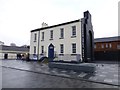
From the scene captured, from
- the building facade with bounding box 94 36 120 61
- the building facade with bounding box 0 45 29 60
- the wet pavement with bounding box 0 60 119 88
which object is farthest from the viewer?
the building facade with bounding box 0 45 29 60

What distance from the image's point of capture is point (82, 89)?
6.87m

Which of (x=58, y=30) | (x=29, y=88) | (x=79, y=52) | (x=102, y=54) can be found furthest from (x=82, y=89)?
(x=102, y=54)

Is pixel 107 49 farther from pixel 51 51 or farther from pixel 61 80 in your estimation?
pixel 61 80

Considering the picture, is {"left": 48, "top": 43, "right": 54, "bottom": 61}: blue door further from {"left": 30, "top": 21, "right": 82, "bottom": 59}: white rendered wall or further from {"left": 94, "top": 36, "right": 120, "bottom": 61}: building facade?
{"left": 94, "top": 36, "right": 120, "bottom": 61}: building facade

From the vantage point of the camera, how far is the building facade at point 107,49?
114 ft

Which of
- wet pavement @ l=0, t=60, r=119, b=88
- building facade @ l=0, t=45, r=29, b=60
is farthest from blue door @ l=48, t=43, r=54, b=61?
building facade @ l=0, t=45, r=29, b=60

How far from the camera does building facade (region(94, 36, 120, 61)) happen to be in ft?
114

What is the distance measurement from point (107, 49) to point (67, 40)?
78.3 ft

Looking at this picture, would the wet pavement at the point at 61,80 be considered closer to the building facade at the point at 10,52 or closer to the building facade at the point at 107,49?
the building facade at the point at 107,49

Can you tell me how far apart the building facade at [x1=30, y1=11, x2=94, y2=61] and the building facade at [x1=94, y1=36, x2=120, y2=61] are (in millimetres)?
13013

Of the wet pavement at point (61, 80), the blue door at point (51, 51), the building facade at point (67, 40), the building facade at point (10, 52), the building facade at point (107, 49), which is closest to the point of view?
the wet pavement at point (61, 80)

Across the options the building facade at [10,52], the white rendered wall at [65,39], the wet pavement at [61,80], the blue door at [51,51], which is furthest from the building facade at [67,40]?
the building facade at [10,52]

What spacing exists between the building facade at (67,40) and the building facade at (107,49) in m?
13.0

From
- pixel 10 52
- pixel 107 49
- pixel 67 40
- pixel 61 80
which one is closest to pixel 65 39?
pixel 67 40
